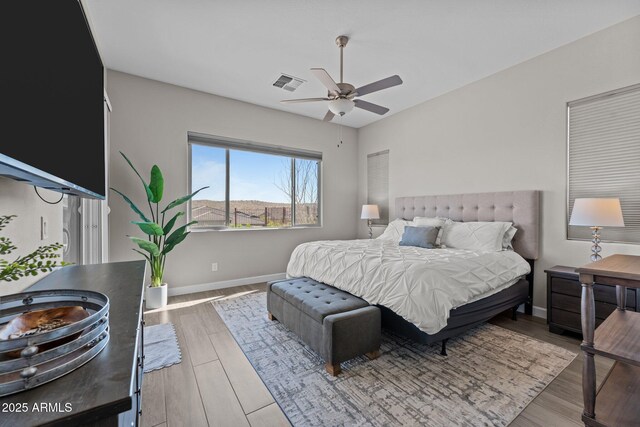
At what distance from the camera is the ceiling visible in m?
2.42

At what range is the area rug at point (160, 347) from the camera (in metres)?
2.20

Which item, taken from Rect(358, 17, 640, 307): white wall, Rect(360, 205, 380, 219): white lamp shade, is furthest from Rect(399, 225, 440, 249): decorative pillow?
Rect(360, 205, 380, 219): white lamp shade

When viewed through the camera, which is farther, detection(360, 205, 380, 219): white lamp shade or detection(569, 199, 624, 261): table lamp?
detection(360, 205, 380, 219): white lamp shade

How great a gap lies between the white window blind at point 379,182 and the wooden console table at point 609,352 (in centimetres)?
372

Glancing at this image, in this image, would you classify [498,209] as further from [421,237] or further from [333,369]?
[333,369]

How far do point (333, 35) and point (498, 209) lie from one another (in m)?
2.91

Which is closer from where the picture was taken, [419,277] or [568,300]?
[419,277]

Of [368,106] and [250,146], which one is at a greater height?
[368,106]

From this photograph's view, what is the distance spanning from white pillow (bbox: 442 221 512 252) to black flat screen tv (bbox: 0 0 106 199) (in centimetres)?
368

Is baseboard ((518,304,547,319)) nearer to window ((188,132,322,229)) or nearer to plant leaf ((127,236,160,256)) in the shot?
window ((188,132,322,229))

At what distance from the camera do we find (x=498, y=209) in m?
3.52

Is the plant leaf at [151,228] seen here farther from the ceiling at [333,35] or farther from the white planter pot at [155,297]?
the ceiling at [333,35]

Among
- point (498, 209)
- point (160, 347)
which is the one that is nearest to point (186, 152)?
point (160, 347)

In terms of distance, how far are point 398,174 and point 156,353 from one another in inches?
171
